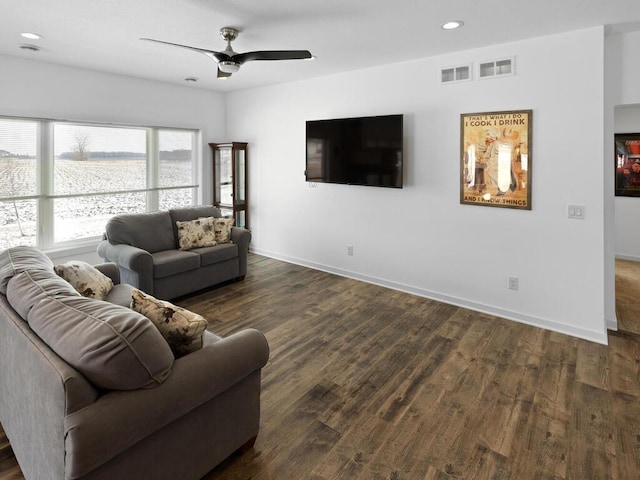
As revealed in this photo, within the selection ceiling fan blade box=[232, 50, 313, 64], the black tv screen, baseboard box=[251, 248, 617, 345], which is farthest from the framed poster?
ceiling fan blade box=[232, 50, 313, 64]

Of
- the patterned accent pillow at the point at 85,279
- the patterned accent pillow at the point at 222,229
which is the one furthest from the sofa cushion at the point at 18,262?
the patterned accent pillow at the point at 222,229

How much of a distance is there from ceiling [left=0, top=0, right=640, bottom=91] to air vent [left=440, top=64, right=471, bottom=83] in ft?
0.61

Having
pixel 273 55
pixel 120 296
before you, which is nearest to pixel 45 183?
pixel 120 296

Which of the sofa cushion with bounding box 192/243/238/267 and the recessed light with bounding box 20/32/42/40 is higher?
the recessed light with bounding box 20/32/42/40

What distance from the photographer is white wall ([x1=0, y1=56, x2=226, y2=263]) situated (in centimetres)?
444

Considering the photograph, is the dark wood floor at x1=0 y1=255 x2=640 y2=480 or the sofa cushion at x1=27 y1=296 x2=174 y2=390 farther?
the dark wood floor at x1=0 y1=255 x2=640 y2=480

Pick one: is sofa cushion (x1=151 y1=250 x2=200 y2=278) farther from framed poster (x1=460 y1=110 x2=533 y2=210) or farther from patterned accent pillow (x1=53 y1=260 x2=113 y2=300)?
framed poster (x1=460 y1=110 x2=533 y2=210)

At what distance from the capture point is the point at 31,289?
1866 millimetres

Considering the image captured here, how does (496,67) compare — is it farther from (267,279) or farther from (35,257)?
(35,257)

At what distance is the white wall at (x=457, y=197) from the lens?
344 cm

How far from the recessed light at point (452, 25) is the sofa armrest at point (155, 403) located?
2.96 metres

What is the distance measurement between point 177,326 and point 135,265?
2.44 meters

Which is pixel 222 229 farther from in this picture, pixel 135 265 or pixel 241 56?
pixel 241 56

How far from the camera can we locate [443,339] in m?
3.47
